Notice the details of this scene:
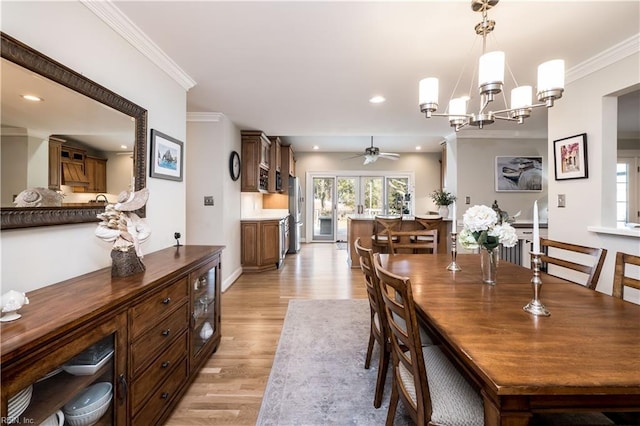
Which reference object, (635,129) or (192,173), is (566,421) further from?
(635,129)

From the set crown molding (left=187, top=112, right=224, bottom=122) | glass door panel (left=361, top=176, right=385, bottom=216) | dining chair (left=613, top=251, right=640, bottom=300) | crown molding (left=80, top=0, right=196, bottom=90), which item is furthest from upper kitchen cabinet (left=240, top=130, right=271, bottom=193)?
dining chair (left=613, top=251, right=640, bottom=300)

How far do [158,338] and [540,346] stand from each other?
166cm

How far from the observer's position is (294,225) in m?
6.59

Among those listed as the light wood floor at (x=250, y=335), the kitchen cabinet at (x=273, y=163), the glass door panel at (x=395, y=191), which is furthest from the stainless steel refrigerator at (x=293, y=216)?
the glass door panel at (x=395, y=191)

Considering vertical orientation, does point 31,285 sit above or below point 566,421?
above

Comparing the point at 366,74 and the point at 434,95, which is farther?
the point at 366,74

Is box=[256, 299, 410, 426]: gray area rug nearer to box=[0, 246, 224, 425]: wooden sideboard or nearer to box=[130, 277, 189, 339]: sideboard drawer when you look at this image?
box=[0, 246, 224, 425]: wooden sideboard

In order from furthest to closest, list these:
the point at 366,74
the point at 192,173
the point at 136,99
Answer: the point at 192,173
the point at 366,74
the point at 136,99

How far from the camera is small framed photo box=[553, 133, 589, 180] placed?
2.51 m

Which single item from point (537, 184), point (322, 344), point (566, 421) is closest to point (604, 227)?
point (566, 421)

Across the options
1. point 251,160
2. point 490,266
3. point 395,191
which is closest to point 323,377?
point 490,266

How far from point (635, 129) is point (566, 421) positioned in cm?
620

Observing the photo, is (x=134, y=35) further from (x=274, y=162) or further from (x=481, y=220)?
(x=274, y=162)

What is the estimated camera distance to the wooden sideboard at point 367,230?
4.94 meters
